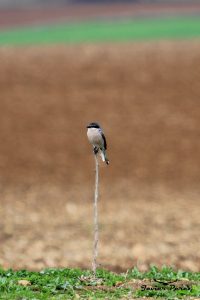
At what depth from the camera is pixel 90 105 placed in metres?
33.6

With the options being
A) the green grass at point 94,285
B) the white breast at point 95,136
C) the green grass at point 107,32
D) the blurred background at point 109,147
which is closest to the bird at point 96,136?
the white breast at point 95,136

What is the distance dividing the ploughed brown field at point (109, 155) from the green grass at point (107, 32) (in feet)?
15.6

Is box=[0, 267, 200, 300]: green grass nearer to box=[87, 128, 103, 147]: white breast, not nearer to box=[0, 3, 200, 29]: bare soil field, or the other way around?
box=[87, 128, 103, 147]: white breast

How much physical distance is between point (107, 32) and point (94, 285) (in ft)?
138

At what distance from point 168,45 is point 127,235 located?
996 inches

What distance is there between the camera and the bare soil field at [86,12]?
65250 mm

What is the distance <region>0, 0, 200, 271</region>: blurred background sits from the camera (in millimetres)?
18312

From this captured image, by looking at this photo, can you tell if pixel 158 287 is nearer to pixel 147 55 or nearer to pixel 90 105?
pixel 90 105

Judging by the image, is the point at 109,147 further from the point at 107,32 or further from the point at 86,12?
the point at 86,12

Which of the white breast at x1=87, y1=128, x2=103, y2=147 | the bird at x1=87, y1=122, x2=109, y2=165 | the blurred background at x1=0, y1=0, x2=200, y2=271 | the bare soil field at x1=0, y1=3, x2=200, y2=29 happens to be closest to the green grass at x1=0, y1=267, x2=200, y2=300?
the bird at x1=87, y1=122, x2=109, y2=165

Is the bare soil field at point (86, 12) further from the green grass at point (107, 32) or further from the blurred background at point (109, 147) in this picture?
the blurred background at point (109, 147)

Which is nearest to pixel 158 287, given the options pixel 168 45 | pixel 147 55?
pixel 147 55

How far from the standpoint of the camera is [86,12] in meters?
70.1

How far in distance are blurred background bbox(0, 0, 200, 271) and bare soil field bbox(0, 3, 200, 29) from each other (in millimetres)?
11743
